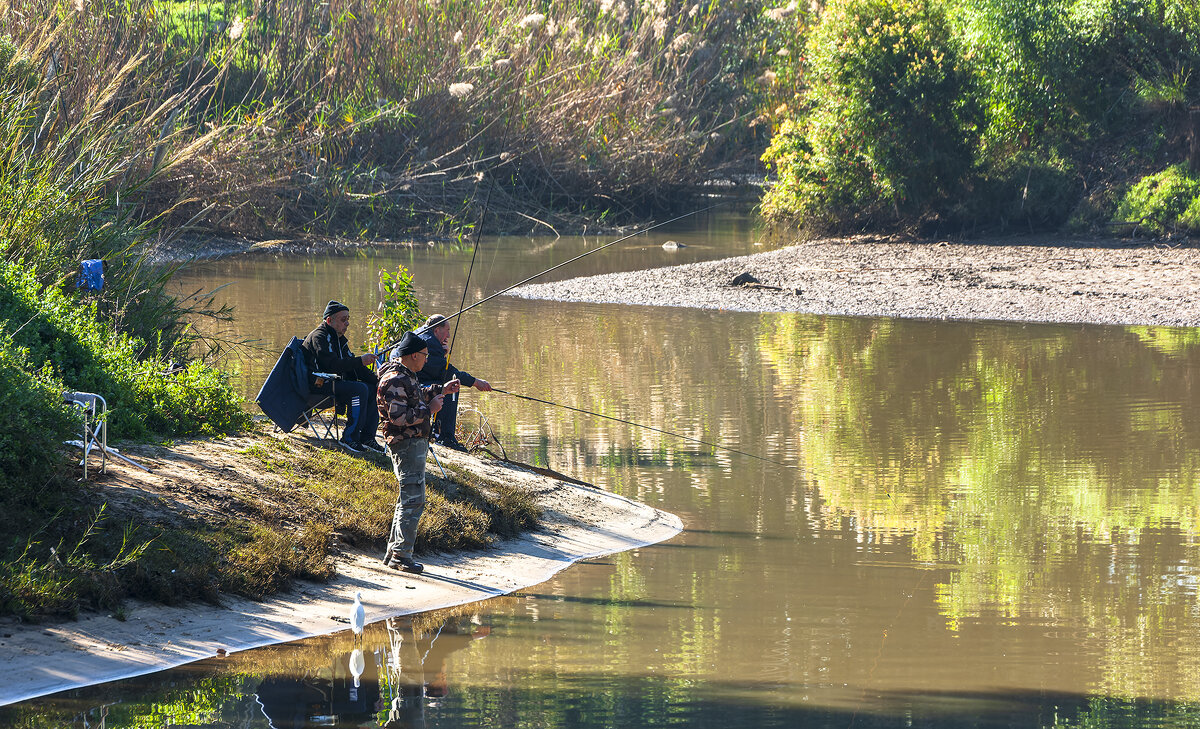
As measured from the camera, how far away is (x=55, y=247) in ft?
34.9

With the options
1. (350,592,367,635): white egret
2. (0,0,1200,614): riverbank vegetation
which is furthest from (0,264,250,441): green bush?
(0,0,1200,614): riverbank vegetation

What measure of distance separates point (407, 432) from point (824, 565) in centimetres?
284

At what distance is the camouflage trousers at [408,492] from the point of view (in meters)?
8.27

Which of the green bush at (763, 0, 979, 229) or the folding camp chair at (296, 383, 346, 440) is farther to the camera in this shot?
the green bush at (763, 0, 979, 229)

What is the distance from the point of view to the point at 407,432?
8250mm

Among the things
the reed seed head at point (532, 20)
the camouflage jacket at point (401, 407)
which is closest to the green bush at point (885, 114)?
the reed seed head at point (532, 20)

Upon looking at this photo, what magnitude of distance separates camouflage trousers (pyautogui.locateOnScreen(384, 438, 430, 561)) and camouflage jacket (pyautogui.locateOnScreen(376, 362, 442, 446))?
0.06 meters

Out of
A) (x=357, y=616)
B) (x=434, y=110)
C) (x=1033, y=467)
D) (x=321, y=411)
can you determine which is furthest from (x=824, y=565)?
(x=434, y=110)

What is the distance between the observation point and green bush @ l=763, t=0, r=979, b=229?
27.1m

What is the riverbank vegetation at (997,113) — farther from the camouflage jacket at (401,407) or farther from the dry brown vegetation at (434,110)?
the camouflage jacket at (401,407)

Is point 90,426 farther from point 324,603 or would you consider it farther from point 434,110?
point 434,110

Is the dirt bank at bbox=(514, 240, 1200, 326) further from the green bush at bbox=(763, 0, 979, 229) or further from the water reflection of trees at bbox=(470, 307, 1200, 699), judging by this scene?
the green bush at bbox=(763, 0, 979, 229)

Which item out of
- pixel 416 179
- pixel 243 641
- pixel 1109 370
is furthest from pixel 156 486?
pixel 416 179

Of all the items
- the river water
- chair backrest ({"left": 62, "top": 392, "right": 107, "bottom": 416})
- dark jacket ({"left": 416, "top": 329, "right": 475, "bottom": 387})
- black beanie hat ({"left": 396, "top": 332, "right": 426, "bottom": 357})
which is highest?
black beanie hat ({"left": 396, "top": 332, "right": 426, "bottom": 357})
